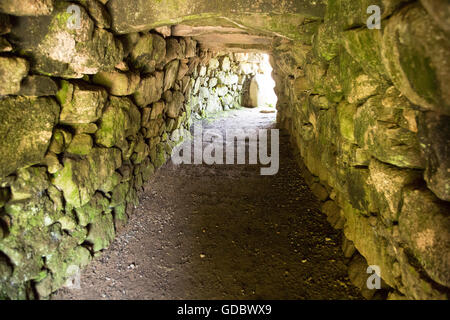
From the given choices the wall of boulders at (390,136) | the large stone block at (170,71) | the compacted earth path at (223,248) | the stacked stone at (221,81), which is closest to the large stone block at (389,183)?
the wall of boulders at (390,136)

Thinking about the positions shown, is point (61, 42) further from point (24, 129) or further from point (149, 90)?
point (149, 90)

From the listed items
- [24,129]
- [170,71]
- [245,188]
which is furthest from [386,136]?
[170,71]

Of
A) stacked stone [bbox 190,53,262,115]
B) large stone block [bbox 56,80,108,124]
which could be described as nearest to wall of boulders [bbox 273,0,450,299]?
large stone block [bbox 56,80,108,124]

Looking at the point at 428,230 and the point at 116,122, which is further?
the point at 116,122

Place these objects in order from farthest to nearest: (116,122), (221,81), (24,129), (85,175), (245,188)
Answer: (221,81) < (245,188) < (116,122) < (85,175) < (24,129)

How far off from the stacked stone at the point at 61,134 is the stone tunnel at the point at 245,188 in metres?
0.01

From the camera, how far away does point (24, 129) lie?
6.18 ft

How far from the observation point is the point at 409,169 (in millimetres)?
1689

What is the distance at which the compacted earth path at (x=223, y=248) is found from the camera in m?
2.34

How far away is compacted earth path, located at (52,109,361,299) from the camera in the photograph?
2338 mm

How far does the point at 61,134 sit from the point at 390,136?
8.16ft

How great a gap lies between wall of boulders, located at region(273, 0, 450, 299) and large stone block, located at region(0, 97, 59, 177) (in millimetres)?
2287

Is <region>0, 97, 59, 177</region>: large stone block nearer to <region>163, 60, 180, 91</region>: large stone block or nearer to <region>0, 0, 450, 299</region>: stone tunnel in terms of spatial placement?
<region>0, 0, 450, 299</region>: stone tunnel
